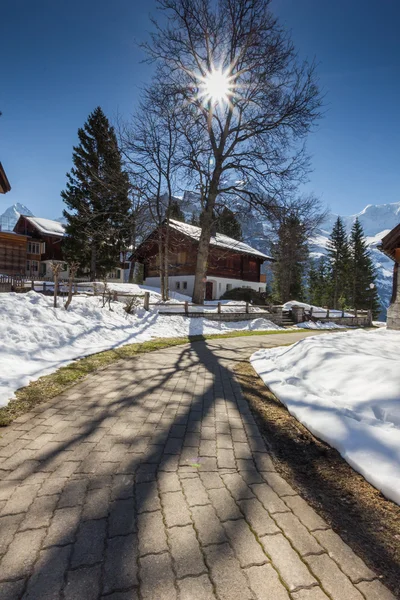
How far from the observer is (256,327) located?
1798 cm

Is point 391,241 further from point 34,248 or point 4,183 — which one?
point 34,248

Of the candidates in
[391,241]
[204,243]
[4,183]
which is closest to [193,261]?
[204,243]

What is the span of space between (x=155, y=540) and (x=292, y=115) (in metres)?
18.4

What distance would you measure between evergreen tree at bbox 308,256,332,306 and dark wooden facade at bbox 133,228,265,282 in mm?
21160

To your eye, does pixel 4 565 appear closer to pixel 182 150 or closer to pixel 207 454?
pixel 207 454

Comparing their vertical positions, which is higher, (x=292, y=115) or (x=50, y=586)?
(x=292, y=115)

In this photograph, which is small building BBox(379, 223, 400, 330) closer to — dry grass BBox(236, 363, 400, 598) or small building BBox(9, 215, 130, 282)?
dry grass BBox(236, 363, 400, 598)

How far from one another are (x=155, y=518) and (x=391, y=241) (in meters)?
11.9

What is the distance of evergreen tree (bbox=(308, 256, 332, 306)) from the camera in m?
53.0

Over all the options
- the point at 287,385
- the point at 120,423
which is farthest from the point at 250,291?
the point at 120,423

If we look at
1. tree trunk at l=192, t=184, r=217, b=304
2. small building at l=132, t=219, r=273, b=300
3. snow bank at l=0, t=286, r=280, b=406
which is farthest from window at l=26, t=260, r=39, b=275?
snow bank at l=0, t=286, r=280, b=406

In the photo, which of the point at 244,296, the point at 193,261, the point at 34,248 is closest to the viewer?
the point at 244,296

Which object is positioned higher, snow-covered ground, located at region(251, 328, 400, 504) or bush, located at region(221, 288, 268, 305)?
bush, located at region(221, 288, 268, 305)

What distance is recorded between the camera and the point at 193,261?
30891 millimetres
